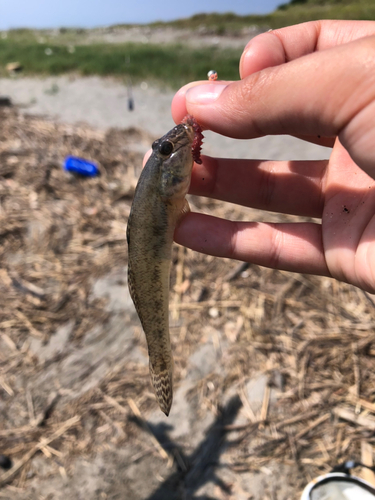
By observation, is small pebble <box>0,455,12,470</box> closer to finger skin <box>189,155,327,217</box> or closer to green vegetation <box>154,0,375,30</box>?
finger skin <box>189,155,327,217</box>

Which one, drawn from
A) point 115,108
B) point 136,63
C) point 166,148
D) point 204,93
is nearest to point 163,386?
point 166,148

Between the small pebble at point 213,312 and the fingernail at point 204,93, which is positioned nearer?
the fingernail at point 204,93

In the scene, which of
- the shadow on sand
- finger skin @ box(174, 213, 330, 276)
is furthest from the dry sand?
the shadow on sand

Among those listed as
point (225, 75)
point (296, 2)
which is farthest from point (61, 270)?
point (296, 2)

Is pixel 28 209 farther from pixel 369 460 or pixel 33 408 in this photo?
pixel 369 460

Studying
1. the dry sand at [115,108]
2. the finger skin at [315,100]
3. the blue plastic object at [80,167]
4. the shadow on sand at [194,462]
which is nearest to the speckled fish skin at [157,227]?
the finger skin at [315,100]

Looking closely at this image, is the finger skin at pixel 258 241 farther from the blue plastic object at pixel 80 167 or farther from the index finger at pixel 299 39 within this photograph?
the blue plastic object at pixel 80 167

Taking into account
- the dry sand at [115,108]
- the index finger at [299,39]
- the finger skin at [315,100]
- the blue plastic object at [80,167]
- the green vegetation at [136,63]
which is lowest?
the finger skin at [315,100]

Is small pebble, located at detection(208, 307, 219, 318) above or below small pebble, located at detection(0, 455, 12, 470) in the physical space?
above
